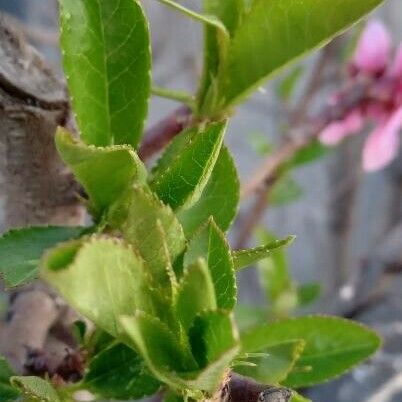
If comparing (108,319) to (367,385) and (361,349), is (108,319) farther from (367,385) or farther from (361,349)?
(367,385)

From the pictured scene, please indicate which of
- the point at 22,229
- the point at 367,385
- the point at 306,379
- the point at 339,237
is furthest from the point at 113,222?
the point at 339,237

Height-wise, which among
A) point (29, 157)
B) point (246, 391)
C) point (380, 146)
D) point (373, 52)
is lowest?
point (246, 391)

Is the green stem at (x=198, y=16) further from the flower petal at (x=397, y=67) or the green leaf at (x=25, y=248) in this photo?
the flower petal at (x=397, y=67)

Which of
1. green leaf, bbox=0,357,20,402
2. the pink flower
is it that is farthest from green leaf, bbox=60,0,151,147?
the pink flower

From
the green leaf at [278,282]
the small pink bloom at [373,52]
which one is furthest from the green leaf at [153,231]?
the green leaf at [278,282]

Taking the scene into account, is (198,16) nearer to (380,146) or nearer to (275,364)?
(275,364)

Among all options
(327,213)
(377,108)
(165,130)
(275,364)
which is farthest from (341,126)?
(327,213)

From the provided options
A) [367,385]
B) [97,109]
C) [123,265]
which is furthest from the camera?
[367,385]
